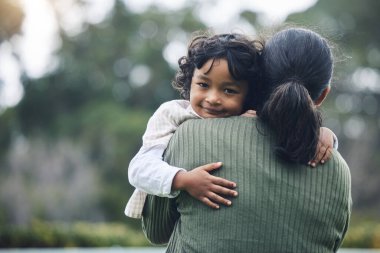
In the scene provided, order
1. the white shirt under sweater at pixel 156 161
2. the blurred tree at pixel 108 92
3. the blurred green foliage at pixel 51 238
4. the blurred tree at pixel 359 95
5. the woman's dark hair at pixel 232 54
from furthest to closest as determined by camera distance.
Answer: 1. the blurred tree at pixel 359 95
2. the blurred tree at pixel 108 92
3. the blurred green foliage at pixel 51 238
4. the woman's dark hair at pixel 232 54
5. the white shirt under sweater at pixel 156 161

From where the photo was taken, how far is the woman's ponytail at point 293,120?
5.75ft

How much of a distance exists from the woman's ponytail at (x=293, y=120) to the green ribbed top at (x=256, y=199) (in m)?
0.03

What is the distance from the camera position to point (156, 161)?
187 cm

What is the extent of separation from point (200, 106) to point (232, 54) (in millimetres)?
182

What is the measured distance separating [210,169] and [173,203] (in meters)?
0.17

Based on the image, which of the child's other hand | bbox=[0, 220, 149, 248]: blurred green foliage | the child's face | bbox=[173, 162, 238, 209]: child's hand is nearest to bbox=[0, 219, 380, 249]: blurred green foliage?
bbox=[0, 220, 149, 248]: blurred green foliage

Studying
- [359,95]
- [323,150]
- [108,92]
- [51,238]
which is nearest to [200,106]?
[323,150]

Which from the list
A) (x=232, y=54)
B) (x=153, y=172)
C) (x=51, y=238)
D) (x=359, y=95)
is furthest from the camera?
(x=359, y=95)

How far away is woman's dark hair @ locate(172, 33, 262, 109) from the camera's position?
6.40 ft

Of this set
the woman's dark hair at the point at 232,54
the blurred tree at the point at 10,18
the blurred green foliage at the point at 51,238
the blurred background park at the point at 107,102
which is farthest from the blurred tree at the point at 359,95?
the woman's dark hair at the point at 232,54

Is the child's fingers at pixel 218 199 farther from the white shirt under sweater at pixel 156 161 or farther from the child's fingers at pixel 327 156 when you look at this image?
the child's fingers at pixel 327 156

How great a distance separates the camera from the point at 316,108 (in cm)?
184

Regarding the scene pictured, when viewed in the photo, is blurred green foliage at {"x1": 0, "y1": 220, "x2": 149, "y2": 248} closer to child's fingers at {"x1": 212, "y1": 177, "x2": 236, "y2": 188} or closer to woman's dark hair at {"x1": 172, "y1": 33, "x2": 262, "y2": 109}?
woman's dark hair at {"x1": 172, "y1": 33, "x2": 262, "y2": 109}

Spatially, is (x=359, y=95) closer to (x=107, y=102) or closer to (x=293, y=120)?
(x=107, y=102)
